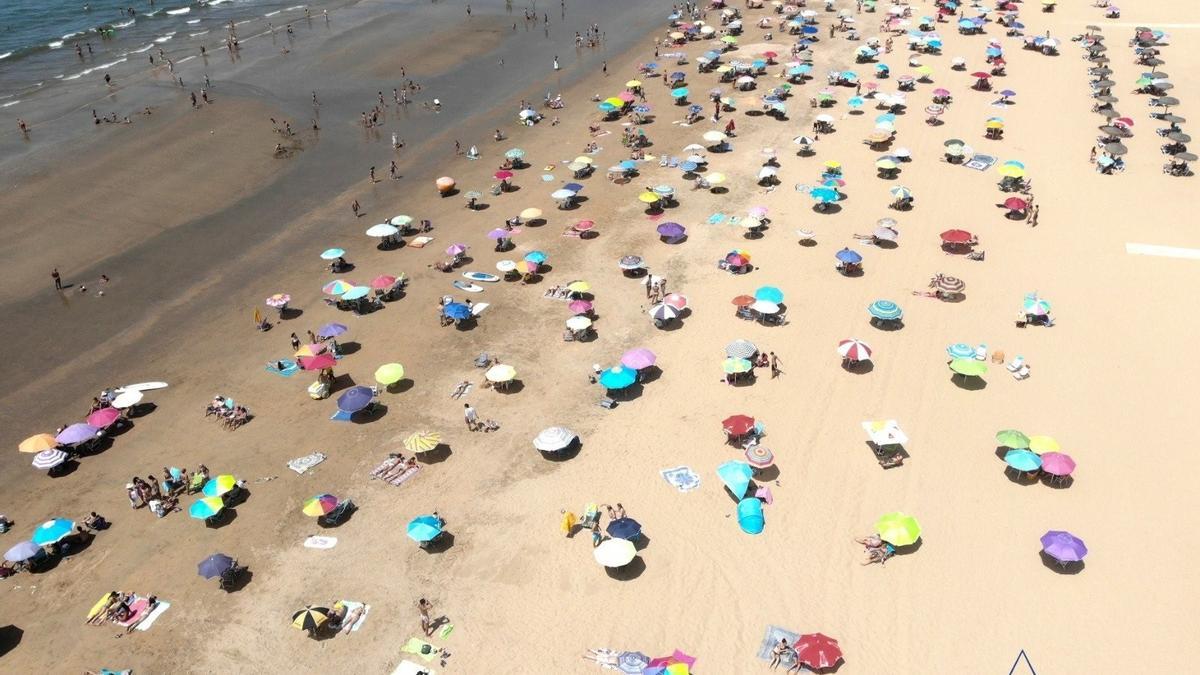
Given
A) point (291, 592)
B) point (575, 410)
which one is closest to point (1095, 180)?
point (575, 410)

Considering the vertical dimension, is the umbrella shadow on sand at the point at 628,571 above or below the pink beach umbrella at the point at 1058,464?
below

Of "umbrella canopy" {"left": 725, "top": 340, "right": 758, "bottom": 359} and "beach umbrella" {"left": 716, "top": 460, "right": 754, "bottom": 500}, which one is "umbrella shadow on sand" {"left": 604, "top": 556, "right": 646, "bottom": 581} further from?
"umbrella canopy" {"left": 725, "top": 340, "right": 758, "bottom": 359}

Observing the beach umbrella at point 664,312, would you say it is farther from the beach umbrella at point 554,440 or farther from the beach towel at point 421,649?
the beach towel at point 421,649

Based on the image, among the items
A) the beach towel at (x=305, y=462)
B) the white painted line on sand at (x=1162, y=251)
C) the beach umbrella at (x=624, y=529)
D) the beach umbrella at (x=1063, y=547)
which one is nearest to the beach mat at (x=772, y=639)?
the beach umbrella at (x=624, y=529)

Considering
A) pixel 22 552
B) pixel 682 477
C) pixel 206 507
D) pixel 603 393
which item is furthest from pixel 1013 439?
pixel 22 552

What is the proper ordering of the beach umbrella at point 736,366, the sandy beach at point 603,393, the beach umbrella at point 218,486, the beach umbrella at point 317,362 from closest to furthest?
the sandy beach at point 603,393, the beach umbrella at point 218,486, the beach umbrella at point 736,366, the beach umbrella at point 317,362

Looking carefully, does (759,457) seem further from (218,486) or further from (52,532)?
(52,532)

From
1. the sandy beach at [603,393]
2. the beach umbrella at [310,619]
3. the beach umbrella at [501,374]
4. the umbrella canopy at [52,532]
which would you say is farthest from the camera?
the beach umbrella at [501,374]
